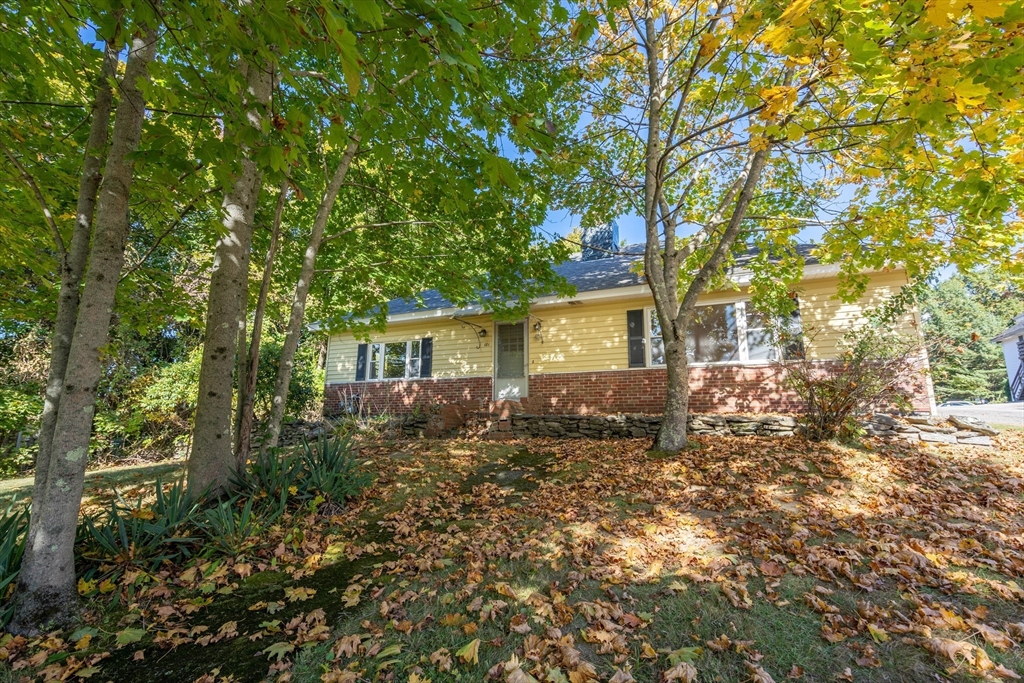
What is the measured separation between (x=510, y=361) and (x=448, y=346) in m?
2.20

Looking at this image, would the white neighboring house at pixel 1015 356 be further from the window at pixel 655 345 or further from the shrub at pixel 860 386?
the window at pixel 655 345

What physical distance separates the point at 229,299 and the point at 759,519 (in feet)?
20.1

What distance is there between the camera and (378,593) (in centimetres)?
317

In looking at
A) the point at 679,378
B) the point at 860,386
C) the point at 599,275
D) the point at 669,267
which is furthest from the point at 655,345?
the point at 860,386

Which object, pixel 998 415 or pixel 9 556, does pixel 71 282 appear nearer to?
pixel 9 556

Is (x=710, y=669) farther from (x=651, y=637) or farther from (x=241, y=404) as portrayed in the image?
(x=241, y=404)

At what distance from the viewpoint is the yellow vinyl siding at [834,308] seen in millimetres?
9023

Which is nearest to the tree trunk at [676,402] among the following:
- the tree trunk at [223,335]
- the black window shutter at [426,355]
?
the tree trunk at [223,335]

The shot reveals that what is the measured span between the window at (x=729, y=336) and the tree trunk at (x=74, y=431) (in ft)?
29.3

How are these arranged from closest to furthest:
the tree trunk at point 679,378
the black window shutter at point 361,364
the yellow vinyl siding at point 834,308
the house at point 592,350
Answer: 1. the tree trunk at point 679,378
2. the yellow vinyl siding at point 834,308
3. the house at point 592,350
4. the black window shutter at point 361,364

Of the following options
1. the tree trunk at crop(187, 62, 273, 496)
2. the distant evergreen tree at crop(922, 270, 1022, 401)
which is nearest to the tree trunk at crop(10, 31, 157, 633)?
the tree trunk at crop(187, 62, 273, 496)

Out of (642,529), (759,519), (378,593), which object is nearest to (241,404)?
(378,593)

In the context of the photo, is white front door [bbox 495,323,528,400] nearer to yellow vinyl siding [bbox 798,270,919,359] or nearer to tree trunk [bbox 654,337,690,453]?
tree trunk [bbox 654,337,690,453]

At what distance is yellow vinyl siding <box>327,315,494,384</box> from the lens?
42.3 ft
